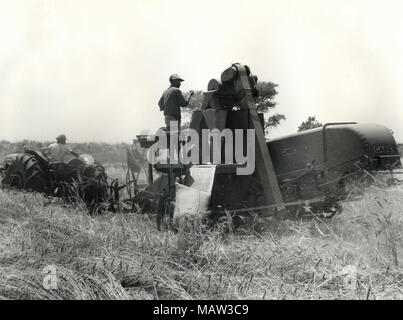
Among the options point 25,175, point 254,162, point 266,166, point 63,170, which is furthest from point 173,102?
point 25,175

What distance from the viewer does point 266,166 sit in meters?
6.61

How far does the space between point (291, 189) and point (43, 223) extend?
3215 mm

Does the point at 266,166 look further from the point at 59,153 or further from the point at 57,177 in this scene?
the point at 59,153

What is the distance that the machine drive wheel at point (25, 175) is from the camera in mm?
9883

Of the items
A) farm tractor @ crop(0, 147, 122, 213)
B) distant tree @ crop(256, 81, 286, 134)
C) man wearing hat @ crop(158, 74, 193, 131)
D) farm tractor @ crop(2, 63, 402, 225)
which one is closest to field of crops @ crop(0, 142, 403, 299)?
farm tractor @ crop(2, 63, 402, 225)

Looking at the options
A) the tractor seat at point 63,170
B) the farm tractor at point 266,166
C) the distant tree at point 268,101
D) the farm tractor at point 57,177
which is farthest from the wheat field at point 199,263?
the distant tree at point 268,101

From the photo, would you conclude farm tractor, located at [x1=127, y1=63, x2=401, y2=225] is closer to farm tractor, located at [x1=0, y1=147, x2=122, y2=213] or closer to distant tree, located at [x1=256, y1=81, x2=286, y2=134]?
farm tractor, located at [x1=0, y1=147, x2=122, y2=213]

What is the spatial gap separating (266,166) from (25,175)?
5474 mm

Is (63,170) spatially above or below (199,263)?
above

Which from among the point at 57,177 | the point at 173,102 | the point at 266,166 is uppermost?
the point at 173,102

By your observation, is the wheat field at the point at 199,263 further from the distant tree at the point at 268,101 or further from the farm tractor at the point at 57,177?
the distant tree at the point at 268,101

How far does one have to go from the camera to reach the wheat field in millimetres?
3742

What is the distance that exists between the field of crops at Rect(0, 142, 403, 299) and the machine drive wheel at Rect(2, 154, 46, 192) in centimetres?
397
